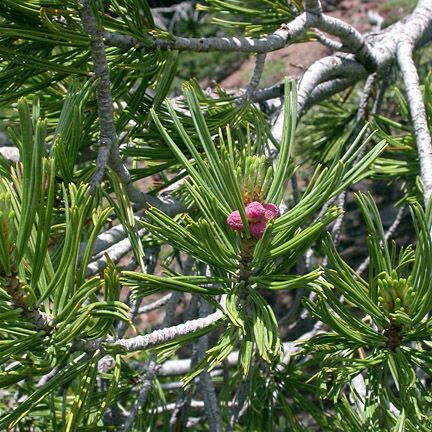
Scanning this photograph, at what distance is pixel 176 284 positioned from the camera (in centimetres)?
54

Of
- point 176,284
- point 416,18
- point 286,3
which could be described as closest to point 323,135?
point 416,18

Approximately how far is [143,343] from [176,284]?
0.06m

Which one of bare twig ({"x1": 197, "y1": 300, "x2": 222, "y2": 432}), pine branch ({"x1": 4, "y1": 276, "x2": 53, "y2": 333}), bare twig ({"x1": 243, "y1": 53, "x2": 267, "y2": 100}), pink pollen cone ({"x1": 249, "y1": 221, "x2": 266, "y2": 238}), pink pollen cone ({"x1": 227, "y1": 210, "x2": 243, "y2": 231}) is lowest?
bare twig ({"x1": 197, "y1": 300, "x2": 222, "y2": 432})

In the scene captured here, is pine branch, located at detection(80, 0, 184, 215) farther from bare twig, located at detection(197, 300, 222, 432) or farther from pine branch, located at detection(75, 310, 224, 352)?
bare twig, located at detection(197, 300, 222, 432)

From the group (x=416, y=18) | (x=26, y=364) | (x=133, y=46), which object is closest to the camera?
(x=26, y=364)

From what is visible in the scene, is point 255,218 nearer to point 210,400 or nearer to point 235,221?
point 235,221

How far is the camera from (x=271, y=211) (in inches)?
21.3

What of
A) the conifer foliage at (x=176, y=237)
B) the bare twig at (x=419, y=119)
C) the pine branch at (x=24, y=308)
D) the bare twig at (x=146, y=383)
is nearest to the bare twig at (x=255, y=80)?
the conifer foliage at (x=176, y=237)

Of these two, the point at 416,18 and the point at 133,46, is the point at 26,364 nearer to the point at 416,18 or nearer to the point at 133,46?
the point at 133,46

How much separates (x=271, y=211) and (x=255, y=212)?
2 centimetres

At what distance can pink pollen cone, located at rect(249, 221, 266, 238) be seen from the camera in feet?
1.76

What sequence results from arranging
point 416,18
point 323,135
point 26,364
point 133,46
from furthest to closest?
point 323,135 → point 416,18 → point 133,46 → point 26,364

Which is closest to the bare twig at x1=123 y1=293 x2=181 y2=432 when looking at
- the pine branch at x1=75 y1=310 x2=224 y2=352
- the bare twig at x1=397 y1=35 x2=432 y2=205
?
the pine branch at x1=75 y1=310 x2=224 y2=352

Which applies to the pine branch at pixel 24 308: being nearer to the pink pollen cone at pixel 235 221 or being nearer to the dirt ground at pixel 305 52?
the pink pollen cone at pixel 235 221
